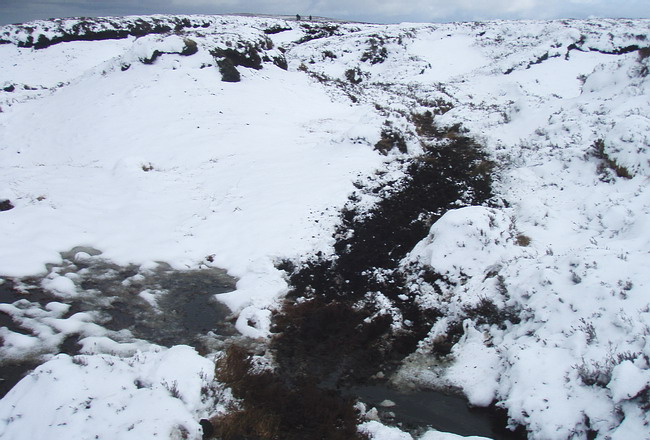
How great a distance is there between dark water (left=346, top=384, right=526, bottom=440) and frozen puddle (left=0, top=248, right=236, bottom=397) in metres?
3.21

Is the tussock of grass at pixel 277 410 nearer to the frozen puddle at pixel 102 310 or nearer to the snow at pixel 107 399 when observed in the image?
the snow at pixel 107 399

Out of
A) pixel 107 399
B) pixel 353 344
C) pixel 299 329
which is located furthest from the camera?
pixel 299 329

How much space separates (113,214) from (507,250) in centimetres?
1145

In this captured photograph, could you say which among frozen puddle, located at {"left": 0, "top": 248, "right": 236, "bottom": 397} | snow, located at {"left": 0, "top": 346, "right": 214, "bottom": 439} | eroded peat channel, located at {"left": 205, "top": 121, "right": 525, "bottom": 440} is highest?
snow, located at {"left": 0, "top": 346, "right": 214, "bottom": 439}

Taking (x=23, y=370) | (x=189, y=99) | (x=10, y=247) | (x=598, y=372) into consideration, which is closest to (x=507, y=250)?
(x=598, y=372)

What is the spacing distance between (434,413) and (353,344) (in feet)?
6.41

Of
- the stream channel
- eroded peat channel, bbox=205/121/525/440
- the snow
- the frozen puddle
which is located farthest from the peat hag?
the snow

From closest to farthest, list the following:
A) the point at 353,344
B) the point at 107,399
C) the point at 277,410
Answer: the point at 107,399 < the point at 277,410 < the point at 353,344

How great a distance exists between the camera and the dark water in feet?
19.6

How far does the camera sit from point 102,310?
8031 mm

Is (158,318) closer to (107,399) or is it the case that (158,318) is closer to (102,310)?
(102,310)

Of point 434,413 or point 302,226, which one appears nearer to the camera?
point 434,413

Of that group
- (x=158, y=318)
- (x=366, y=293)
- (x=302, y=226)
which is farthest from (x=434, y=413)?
(x=302, y=226)

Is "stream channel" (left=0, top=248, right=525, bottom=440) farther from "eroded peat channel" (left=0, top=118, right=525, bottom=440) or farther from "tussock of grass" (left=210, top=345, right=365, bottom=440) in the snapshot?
"tussock of grass" (left=210, top=345, right=365, bottom=440)
